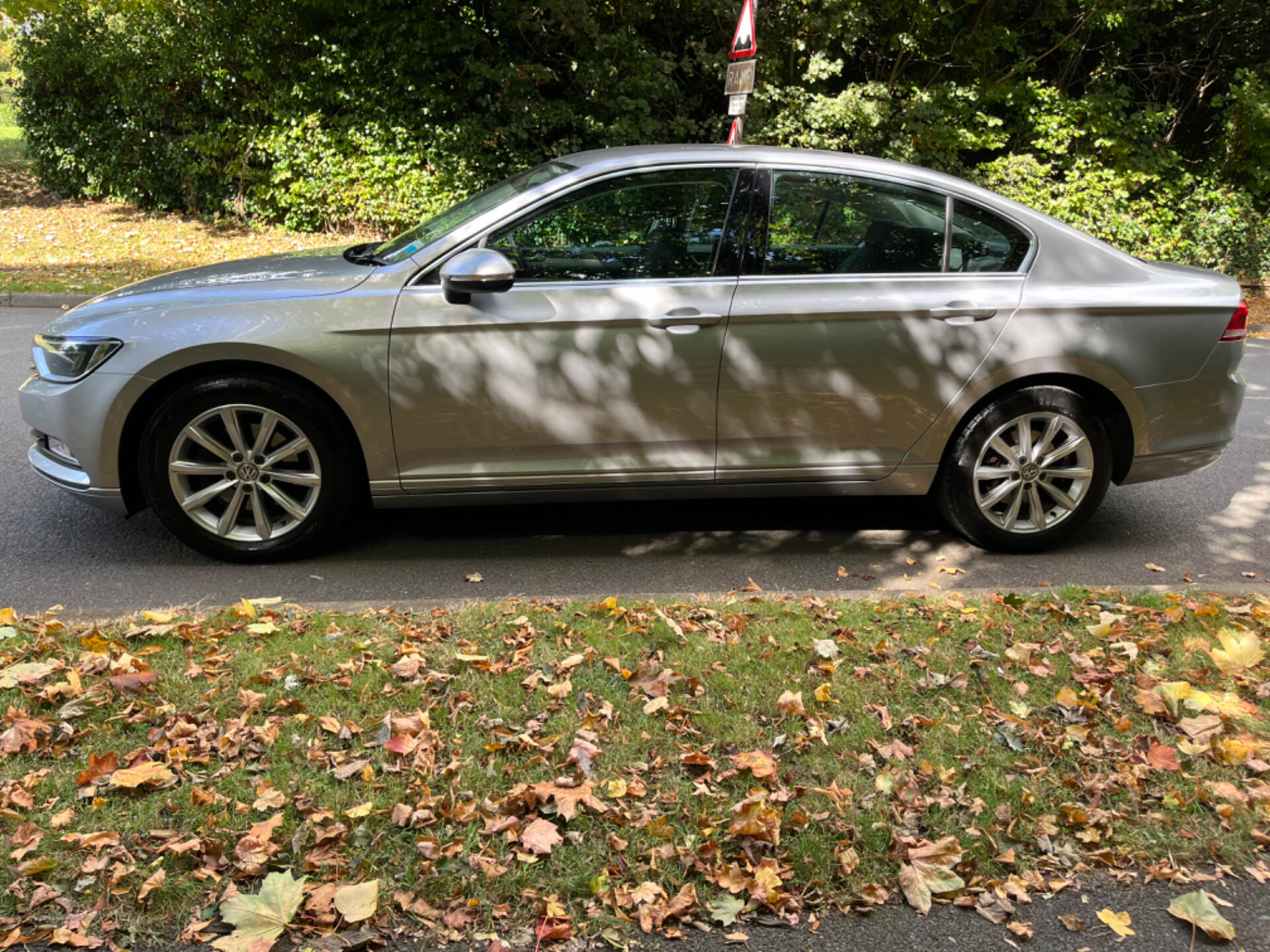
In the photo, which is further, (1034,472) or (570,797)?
(1034,472)

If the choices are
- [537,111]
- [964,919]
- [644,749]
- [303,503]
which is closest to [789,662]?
[644,749]

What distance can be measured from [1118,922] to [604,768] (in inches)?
52.5

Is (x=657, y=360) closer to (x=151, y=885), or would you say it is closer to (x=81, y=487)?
(x=81, y=487)

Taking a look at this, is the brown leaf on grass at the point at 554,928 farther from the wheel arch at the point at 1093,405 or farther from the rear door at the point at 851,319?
the wheel arch at the point at 1093,405

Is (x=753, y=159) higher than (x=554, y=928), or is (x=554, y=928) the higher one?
(x=753, y=159)

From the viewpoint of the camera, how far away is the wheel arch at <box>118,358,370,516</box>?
14.9 ft

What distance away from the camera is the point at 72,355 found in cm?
455

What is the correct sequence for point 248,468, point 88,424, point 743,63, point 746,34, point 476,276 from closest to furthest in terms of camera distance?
point 476,276, point 88,424, point 248,468, point 746,34, point 743,63

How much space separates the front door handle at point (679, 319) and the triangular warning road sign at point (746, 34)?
15.4ft

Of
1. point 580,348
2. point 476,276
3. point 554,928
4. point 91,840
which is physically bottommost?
point 554,928

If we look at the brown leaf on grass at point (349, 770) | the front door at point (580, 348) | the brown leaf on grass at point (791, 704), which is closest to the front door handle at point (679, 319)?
the front door at point (580, 348)

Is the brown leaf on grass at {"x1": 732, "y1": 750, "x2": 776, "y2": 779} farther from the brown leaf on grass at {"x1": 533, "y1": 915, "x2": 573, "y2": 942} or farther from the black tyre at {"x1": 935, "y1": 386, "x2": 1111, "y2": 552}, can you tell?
the black tyre at {"x1": 935, "y1": 386, "x2": 1111, "y2": 552}

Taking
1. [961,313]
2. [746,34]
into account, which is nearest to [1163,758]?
[961,313]

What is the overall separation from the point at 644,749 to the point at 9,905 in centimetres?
160
